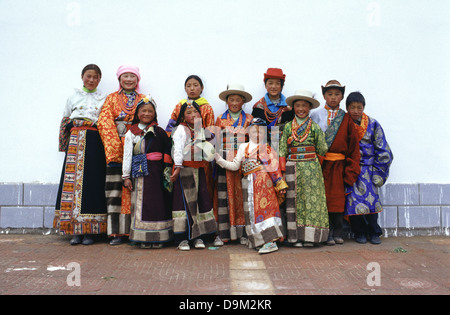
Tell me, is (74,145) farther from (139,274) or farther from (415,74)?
(415,74)

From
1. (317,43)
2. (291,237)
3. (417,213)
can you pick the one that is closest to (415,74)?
(317,43)

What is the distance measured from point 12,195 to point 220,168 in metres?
3.00

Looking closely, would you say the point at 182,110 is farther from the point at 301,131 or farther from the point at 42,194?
the point at 42,194

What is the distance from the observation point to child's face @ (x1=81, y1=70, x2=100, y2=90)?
4961mm

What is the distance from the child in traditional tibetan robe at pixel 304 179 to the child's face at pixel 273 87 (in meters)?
0.41

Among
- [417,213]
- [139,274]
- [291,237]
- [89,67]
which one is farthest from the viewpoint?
[417,213]

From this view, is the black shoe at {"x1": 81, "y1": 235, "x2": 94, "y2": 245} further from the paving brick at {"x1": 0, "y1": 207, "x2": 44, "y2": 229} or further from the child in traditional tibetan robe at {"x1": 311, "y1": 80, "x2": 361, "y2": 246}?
the child in traditional tibetan robe at {"x1": 311, "y1": 80, "x2": 361, "y2": 246}

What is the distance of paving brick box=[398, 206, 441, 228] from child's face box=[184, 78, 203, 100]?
319 centimetres

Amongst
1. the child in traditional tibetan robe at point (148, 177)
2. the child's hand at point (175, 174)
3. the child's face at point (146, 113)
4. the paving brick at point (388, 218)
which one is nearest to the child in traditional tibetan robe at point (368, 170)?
the paving brick at point (388, 218)

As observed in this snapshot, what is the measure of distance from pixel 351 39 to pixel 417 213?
2.60 metres

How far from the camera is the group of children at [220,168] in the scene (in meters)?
4.52

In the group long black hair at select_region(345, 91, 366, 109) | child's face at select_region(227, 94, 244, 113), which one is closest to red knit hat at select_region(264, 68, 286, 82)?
child's face at select_region(227, 94, 244, 113)

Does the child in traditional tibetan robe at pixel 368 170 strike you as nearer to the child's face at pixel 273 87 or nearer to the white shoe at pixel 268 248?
the child's face at pixel 273 87

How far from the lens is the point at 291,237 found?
4.55m
